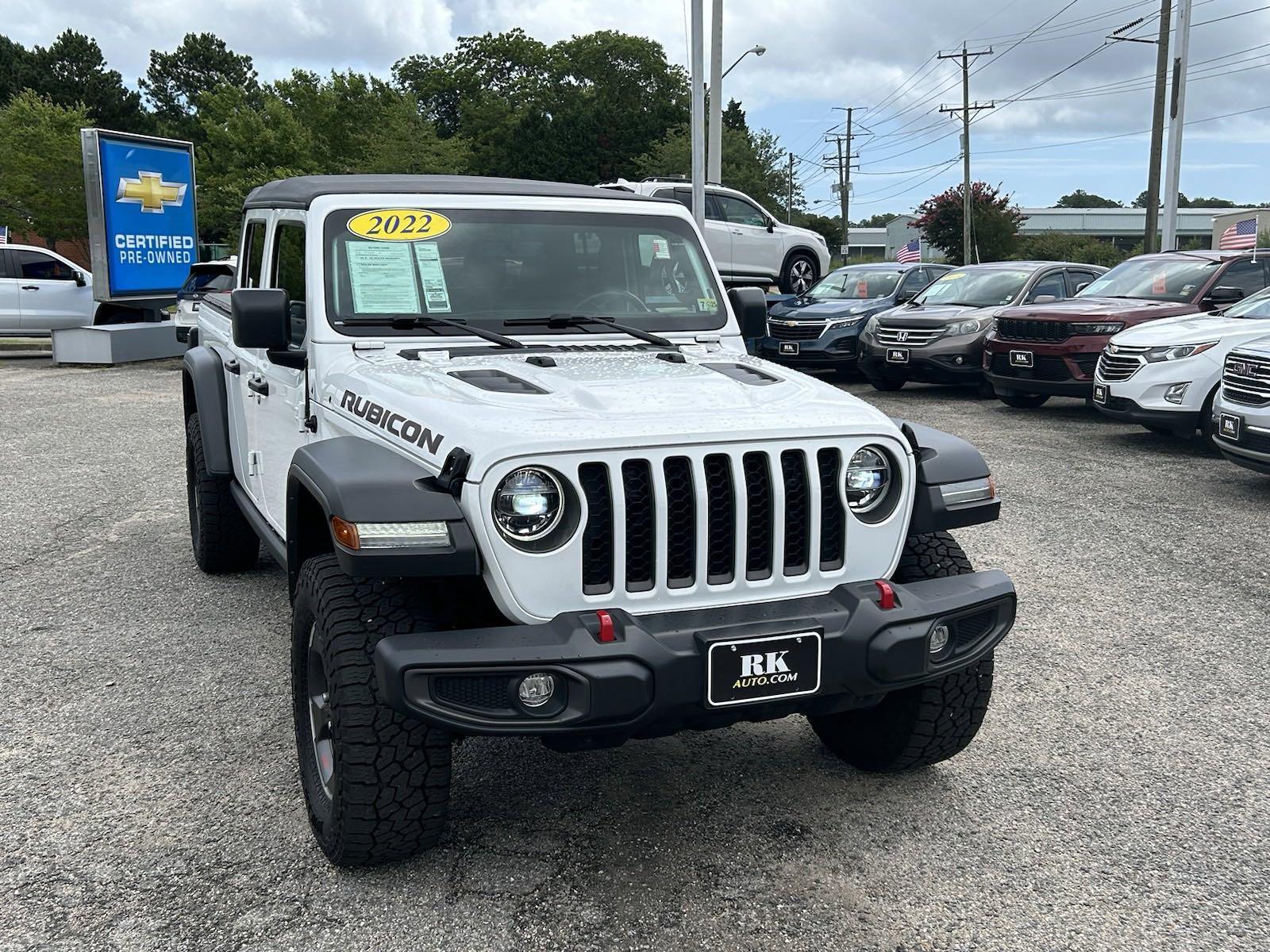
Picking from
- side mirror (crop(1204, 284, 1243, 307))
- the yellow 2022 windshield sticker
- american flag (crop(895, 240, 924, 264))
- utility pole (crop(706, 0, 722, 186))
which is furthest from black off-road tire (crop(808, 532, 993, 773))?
american flag (crop(895, 240, 924, 264))

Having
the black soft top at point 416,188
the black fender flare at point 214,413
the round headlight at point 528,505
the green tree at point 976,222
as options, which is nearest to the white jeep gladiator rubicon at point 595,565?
the round headlight at point 528,505

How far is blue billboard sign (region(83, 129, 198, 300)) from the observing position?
62.6ft

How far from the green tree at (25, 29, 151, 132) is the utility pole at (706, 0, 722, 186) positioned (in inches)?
2040

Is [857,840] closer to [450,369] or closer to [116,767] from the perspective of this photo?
[450,369]

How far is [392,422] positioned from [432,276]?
1098 mm

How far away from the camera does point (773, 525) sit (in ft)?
10.5

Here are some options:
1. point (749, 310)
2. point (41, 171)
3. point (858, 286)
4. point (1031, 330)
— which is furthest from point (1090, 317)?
point (41, 171)

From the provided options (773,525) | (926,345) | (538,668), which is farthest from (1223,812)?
(926,345)

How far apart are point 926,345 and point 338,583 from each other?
11900 millimetres

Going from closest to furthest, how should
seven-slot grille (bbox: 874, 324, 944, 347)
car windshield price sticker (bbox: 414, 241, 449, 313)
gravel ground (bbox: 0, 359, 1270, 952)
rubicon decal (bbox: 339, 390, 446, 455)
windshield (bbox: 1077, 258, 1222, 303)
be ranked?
gravel ground (bbox: 0, 359, 1270, 952)
rubicon decal (bbox: 339, 390, 446, 455)
car windshield price sticker (bbox: 414, 241, 449, 313)
windshield (bbox: 1077, 258, 1222, 303)
seven-slot grille (bbox: 874, 324, 944, 347)

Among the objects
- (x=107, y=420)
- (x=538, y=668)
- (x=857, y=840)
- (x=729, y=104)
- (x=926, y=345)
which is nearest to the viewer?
(x=538, y=668)

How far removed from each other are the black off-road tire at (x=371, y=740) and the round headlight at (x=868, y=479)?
3.89 feet

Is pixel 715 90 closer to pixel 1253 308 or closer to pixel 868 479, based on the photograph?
pixel 1253 308

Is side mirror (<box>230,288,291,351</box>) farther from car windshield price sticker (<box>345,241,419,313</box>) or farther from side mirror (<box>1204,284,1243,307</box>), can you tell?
side mirror (<box>1204,284,1243,307</box>)
